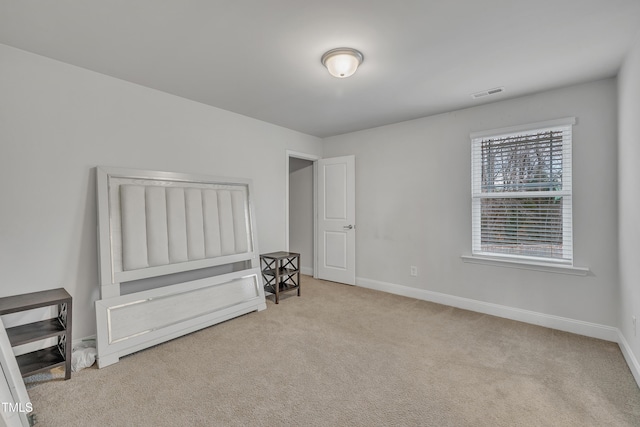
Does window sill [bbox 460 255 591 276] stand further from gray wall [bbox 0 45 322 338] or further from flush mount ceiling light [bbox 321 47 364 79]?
gray wall [bbox 0 45 322 338]

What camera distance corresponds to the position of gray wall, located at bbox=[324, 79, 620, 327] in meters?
2.86

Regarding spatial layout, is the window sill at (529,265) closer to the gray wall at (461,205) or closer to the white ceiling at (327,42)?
the gray wall at (461,205)

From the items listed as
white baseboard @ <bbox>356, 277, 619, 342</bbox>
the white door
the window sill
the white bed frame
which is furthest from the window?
the white bed frame

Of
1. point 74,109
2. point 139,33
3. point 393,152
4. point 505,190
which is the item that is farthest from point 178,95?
point 505,190

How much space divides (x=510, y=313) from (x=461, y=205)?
4.40 feet

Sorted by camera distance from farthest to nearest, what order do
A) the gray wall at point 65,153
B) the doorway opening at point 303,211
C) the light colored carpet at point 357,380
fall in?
the doorway opening at point 303,211 < the gray wall at point 65,153 < the light colored carpet at point 357,380

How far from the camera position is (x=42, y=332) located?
2170mm

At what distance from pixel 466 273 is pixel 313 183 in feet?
9.34

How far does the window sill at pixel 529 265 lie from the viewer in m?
2.96

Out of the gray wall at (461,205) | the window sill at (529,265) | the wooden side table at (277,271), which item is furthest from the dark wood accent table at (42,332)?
the window sill at (529,265)

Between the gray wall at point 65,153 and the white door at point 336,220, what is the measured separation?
2.30 metres

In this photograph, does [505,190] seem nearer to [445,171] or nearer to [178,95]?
[445,171]

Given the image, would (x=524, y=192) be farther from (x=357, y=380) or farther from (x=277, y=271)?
(x=277, y=271)

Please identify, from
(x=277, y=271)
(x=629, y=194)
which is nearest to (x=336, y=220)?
(x=277, y=271)
